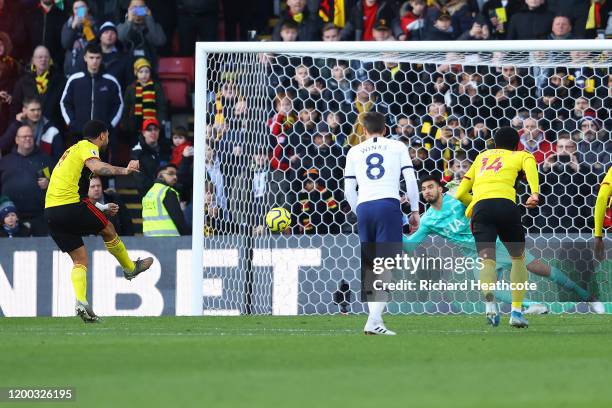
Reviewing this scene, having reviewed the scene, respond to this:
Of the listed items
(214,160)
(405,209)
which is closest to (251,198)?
(214,160)

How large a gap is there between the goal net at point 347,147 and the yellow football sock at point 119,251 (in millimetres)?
1180

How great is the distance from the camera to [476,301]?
16.1m

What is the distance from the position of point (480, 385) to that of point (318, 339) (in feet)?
11.5

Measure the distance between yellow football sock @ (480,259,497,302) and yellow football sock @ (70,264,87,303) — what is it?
154 inches

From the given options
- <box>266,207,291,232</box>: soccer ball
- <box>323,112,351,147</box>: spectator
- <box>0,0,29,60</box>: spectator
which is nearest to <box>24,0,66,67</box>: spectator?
<box>0,0,29,60</box>: spectator

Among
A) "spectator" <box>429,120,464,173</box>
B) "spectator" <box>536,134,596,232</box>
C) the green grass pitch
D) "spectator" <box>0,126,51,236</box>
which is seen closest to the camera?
the green grass pitch

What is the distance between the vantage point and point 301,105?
1695 cm

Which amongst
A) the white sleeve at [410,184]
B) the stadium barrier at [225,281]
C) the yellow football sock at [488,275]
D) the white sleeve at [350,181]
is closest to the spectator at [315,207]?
the stadium barrier at [225,281]

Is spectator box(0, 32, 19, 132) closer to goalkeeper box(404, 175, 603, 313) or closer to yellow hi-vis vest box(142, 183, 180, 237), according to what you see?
yellow hi-vis vest box(142, 183, 180, 237)

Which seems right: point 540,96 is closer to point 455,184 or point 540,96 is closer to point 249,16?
point 455,184

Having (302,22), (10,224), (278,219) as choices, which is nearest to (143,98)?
(302,22)

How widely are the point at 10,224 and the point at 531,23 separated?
7087 mm

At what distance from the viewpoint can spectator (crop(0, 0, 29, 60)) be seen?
809 inches

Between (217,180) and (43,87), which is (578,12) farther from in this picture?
(43,87)
